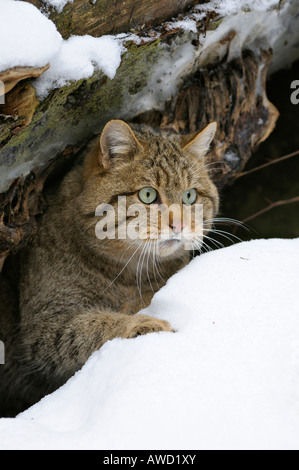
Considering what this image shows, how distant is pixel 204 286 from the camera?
7.29ft

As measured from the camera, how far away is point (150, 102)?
3.06 m

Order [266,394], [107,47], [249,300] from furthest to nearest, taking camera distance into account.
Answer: [107,47]
[249,300]
[266,394]

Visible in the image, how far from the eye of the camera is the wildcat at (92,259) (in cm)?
254

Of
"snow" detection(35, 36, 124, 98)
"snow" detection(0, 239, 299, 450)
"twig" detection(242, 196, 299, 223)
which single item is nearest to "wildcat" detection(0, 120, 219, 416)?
"snow" detection(35, 36, 124, 98)

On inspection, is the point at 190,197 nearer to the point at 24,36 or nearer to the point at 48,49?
the point at 48,49

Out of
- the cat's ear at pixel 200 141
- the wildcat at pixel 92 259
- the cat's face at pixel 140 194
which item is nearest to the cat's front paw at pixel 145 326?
the wildcat at pixel 92 259

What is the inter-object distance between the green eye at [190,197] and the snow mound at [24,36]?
1042 millimetres

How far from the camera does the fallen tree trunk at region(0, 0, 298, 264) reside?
2.36 m

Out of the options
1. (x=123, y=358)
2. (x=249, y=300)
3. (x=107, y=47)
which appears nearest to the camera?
(x=123, y=358)

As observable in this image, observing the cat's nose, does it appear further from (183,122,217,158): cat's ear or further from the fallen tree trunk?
the fallen tree trunk

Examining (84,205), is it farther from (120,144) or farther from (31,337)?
(31,337)

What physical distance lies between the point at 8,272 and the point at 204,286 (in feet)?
4.74

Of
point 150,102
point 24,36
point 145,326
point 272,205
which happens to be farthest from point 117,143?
point 272,205

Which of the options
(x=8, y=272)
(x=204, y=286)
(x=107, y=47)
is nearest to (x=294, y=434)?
(x=204, y=286)
